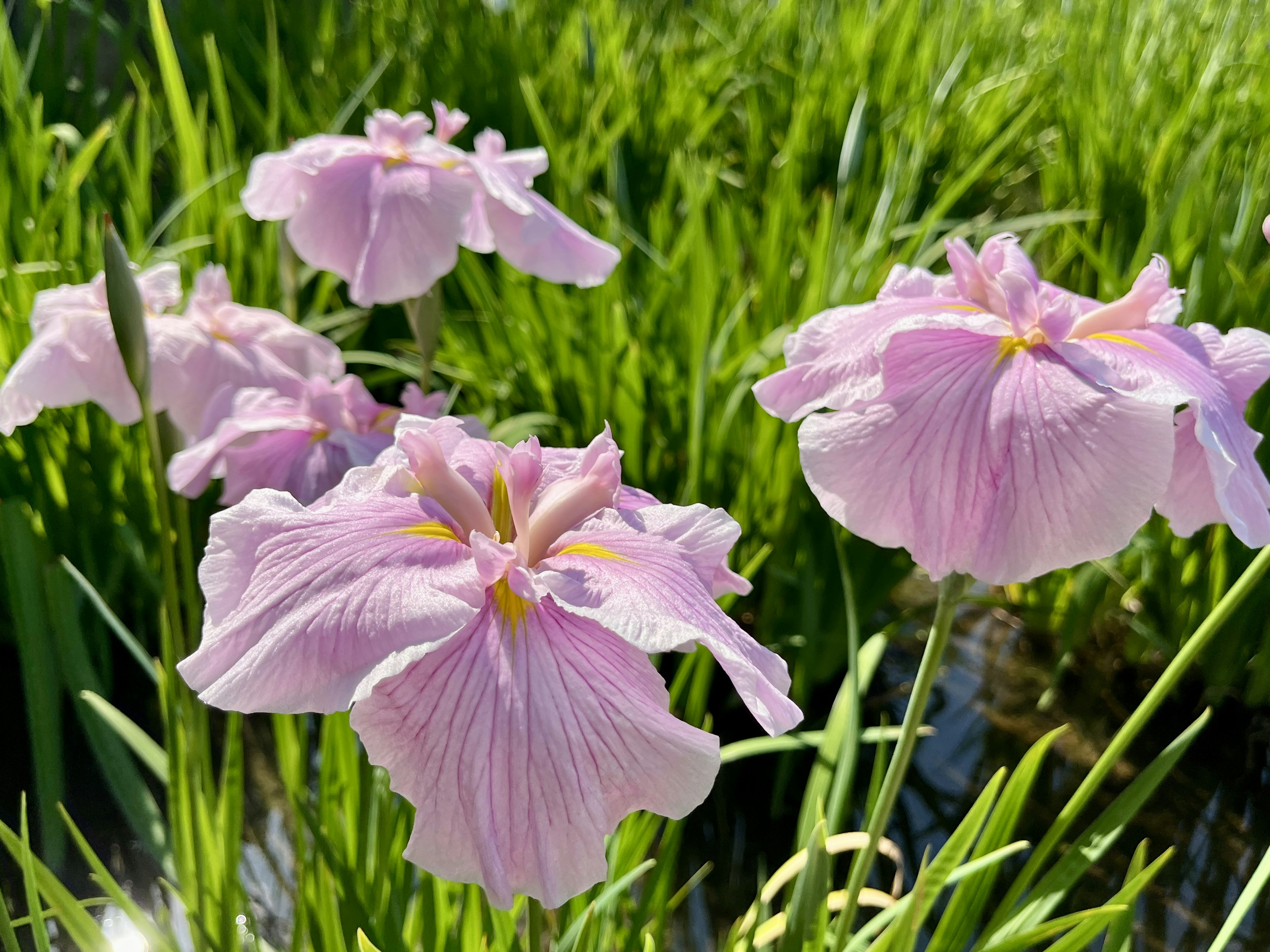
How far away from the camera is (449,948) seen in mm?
839

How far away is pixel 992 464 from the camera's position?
2.12 feet

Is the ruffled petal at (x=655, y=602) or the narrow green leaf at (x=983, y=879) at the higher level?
the ruffled petal at (x=655, y=602)

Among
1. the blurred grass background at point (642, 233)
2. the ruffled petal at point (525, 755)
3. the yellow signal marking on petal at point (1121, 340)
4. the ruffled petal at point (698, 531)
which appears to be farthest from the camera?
the blurred grass background at point (642, 233)

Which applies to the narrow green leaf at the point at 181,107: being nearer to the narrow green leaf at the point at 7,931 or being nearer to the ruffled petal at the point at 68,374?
the ruffled petal at the point at 68,374

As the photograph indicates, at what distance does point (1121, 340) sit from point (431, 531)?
21.2 inches

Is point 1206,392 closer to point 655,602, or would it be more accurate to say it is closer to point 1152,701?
point 1152,701

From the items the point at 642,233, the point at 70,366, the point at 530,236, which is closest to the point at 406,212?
the point at 530,236

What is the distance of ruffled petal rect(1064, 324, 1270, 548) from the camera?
0.63 metres

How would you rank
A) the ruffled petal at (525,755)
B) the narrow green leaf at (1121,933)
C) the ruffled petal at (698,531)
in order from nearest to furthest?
the ruffled petal at (525,755), the ruffled petal at (698,531), the narrow green leaf at (1121,933)

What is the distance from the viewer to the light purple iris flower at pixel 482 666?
0.51 m

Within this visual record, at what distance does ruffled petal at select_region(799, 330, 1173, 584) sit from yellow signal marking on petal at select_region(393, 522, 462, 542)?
0.80ft

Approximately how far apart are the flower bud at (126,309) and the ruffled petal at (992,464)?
0.54m

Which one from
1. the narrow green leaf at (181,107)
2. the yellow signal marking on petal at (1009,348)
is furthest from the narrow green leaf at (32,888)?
the narrow green leaf at (181,107)

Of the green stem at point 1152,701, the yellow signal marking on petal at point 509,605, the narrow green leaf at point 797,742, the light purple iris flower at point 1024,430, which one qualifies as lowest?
the narrow green leaf at point 797,742
